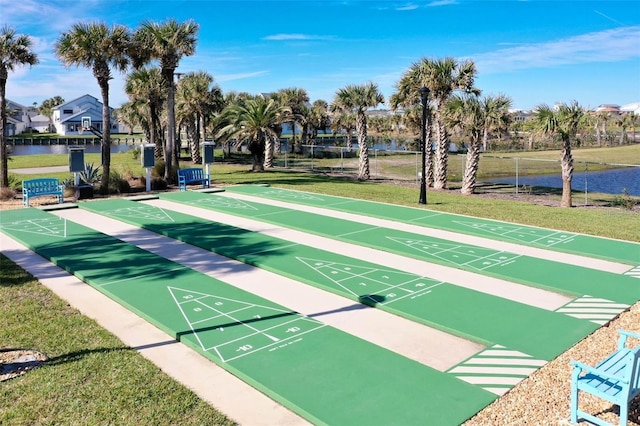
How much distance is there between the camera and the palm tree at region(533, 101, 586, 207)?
1798 cm

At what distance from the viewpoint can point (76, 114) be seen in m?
92.3

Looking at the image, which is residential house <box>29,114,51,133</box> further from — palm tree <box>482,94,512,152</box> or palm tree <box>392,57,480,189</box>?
palm tree <box>482,94,512,152</box>

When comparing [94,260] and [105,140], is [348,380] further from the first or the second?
[105,140]

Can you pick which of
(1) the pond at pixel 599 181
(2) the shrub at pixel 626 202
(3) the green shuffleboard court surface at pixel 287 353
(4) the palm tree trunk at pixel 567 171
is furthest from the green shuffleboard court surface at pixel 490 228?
(1) the pond at pixel 599 181

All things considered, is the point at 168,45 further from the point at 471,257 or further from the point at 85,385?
the point at 85,385

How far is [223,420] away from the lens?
4.94 meters

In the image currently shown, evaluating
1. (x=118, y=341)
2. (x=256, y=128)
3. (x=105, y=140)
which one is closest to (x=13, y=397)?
(x=118, y=341)

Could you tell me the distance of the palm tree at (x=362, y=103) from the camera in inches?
1056

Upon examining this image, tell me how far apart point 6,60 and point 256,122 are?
459 inches

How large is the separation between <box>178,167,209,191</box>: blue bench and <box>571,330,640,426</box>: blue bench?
18.8 metres

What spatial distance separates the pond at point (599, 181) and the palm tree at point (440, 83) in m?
6.62

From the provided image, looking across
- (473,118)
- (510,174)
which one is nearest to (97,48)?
(473,118)

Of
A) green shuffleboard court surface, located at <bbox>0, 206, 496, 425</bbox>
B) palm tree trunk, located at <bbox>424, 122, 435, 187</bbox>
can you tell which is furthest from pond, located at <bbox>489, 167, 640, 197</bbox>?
green shuffleboard court surface, located at <bbox>0, 206, 496, 425</bbox>

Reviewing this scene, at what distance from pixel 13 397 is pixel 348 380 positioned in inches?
136
